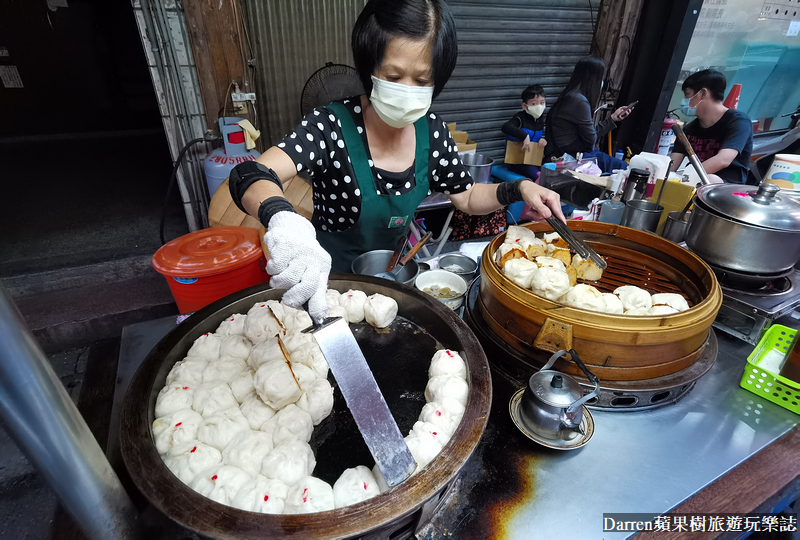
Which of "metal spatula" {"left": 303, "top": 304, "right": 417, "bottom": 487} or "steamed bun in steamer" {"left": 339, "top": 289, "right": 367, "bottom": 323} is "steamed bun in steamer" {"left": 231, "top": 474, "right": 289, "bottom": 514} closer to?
"metal spatula" {"left": 303, "top": 304, "right": 417, "bottom": 487}

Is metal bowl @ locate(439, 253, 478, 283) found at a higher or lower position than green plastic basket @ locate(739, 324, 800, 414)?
higher

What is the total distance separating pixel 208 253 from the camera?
212 centimetres

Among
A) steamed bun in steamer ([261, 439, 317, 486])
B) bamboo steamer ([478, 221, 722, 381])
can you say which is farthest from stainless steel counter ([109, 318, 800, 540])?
steamed bun in steamer ([261, 439, 317, 486])

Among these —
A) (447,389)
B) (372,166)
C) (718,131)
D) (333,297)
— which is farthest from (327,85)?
(718,131)

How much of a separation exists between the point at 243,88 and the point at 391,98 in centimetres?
337

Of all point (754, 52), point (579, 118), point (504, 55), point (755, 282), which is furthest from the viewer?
point (754, 52)

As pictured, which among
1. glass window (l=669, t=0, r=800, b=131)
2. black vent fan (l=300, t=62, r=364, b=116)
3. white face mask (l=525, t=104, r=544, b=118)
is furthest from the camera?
glass window (l=669, t=0, r=800, b=131)

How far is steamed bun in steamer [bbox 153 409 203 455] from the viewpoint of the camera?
1.36 metres

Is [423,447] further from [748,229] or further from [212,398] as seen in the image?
[748,229]

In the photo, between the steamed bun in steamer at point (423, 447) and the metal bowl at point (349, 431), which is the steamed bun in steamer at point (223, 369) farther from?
the steamed bun in steamer at point (423, 447)

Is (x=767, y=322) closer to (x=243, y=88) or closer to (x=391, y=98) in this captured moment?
(x=391, y=98)

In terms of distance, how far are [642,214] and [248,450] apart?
3012mm

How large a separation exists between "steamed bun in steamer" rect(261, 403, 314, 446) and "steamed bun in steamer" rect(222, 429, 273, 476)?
30 mm

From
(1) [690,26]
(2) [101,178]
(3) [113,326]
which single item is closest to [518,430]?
(3) [113,326]
